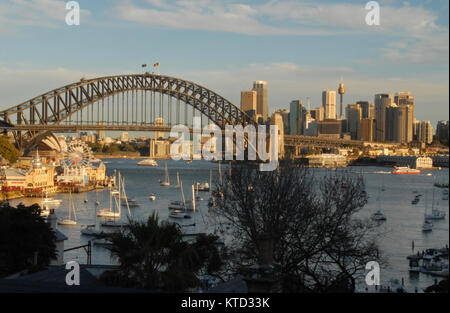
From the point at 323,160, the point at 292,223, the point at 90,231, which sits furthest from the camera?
the point at 323,160

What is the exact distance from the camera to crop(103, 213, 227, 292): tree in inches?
283

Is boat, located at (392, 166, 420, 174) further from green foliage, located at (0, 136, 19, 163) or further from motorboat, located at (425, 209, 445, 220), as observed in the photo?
motorboat, located at (425, 209, 445, 220)

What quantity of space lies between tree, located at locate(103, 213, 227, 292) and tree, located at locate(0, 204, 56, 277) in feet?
8.11

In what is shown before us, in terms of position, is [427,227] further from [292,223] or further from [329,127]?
[329,127]

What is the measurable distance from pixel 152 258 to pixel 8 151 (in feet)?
161

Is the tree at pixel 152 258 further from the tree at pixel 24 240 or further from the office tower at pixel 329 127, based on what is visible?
the office tower at pixel 329 127

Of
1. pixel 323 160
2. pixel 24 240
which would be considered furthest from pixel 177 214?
pixel 323 160

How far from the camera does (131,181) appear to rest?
58.9 meters

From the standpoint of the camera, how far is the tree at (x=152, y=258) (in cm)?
720

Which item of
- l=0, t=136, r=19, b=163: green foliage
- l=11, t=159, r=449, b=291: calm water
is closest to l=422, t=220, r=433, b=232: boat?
l=11, t=159, r=449, b=291: calm water

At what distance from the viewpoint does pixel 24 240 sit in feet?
37.1
